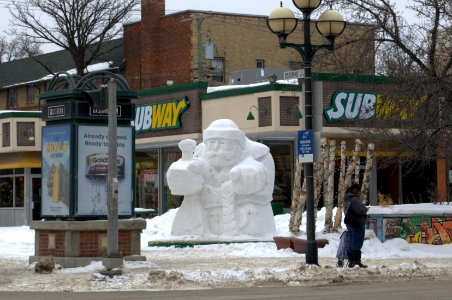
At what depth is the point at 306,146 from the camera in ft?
64.4

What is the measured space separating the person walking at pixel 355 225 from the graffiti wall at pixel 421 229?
18.4 ft

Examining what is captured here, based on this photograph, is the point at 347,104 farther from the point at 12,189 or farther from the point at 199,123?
the point at 12,189

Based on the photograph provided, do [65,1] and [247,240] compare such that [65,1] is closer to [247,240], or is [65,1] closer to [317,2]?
[247,240]

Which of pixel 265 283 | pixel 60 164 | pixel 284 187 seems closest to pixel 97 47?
pixel 284 187

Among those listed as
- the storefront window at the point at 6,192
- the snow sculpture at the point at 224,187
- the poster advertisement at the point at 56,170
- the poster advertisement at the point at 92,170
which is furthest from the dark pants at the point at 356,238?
the storefront window at the point at 6,192

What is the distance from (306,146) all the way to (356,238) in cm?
197

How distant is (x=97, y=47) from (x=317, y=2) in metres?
39.4

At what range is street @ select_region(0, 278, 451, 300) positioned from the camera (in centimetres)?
1536

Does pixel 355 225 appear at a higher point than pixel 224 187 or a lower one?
lower

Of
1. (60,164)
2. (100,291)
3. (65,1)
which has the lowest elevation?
(100,291)

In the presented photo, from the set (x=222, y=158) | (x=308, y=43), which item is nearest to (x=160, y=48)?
(x=222, y=158)

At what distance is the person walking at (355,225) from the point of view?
19.5 m

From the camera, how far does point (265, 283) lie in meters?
17.3

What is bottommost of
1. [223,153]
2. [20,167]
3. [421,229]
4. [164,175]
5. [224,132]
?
[421,229]
